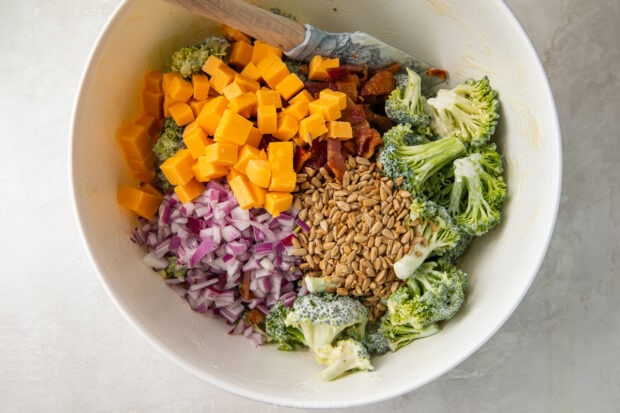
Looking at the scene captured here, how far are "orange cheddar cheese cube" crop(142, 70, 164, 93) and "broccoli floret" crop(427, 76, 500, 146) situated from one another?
0.91m

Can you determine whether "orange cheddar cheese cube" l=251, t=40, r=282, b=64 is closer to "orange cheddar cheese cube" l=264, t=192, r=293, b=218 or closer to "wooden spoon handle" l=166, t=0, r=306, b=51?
"wooden spoon handle" l=166, t=0, r=306, b=51

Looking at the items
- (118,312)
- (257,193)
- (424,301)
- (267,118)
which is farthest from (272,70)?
(118,312)

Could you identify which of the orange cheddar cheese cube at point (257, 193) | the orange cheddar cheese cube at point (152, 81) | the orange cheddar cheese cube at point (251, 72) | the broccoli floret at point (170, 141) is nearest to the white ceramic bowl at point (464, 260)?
the orange cheddar cheese cube at point (152, 81)

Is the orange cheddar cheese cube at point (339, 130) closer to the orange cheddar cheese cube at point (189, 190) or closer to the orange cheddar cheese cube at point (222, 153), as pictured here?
the orange cheddar cheese cube at point (222, 153)

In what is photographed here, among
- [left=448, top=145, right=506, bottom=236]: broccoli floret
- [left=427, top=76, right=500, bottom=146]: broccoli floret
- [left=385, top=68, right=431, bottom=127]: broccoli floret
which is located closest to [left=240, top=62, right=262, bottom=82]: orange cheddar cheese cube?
[left=385, top=68, right=431, bottom=127]: broccoli floret

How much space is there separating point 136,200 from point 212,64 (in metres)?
0.51

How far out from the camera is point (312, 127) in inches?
74.6

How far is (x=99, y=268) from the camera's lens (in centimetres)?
185

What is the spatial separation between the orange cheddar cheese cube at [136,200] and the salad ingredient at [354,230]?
516 mm

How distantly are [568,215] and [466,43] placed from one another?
2.66ft

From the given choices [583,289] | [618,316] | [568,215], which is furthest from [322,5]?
[618,316]

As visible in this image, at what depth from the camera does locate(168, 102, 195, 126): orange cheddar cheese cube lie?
1.98m

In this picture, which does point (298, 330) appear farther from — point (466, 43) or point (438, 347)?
point (466, 43)

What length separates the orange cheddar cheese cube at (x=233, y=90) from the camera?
1923 mm
